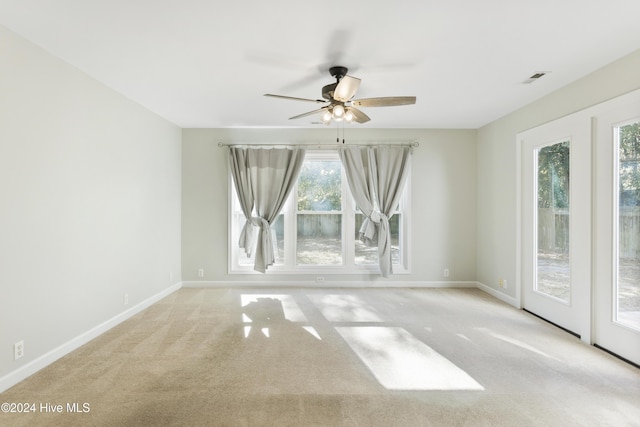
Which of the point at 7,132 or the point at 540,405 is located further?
the point at 7,132

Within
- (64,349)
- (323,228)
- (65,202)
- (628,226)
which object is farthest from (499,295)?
(65,202)

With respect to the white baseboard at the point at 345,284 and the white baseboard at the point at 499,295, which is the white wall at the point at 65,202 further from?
the white baseboard at the point at 499,295

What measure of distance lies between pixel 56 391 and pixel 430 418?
254 centimetres

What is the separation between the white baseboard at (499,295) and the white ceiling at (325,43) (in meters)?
2.55

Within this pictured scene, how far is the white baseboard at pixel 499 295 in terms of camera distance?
13.5ft

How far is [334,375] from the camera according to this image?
240cm

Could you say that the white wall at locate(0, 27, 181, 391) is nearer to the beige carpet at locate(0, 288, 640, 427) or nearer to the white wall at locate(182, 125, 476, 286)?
the beige carpet at locate(0, 288, 640, 427)

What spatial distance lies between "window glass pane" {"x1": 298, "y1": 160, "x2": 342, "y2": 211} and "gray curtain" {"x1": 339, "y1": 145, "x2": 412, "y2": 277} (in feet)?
0.94

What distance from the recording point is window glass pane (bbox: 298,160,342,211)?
5.19 meters

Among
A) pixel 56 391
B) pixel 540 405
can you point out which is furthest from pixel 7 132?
pixel 540 405

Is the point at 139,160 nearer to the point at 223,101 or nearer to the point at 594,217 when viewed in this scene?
the point at 223,101

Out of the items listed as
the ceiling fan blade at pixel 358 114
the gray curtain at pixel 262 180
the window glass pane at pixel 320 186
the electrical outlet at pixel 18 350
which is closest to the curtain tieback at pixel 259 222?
the gray curtain at pixel 262 180

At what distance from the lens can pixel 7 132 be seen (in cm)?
223

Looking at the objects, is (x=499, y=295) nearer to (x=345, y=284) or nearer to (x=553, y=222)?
(x=553, y=222)
